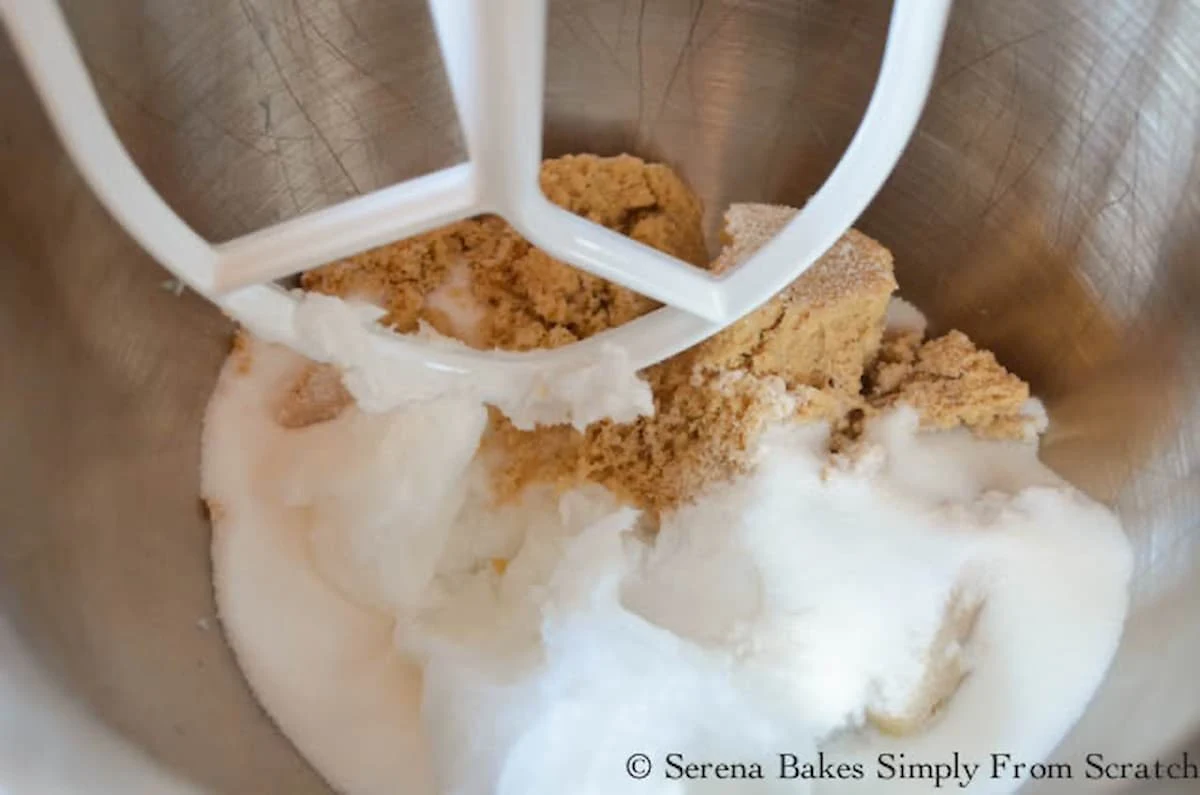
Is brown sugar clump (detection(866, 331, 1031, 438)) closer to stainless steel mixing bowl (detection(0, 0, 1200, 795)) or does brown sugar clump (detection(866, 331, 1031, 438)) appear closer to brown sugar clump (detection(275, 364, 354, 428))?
stainless steel mixing bowl (detection(0, 0, 1200, 795))

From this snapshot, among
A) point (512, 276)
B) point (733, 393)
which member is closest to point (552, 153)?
point (512, 276)

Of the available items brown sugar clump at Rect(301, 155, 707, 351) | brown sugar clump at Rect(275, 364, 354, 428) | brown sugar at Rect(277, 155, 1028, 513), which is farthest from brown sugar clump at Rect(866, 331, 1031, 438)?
brown sugar clump at Rect(275, 364, 354, 428)

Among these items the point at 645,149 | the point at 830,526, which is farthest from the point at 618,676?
the point at 645,149

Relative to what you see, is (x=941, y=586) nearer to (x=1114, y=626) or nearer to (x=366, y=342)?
(x=1114, y=626)

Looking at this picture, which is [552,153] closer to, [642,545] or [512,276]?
[512,276]

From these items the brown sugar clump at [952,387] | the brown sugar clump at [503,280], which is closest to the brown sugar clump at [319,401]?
the brown sugar clump at [503,280]

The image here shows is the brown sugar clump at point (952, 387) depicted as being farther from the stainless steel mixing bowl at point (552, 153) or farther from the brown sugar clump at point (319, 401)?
the brown sugar clump at point (319, 401)
